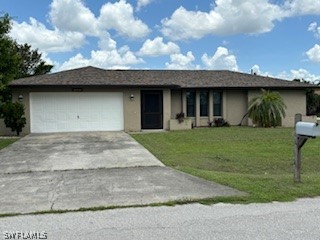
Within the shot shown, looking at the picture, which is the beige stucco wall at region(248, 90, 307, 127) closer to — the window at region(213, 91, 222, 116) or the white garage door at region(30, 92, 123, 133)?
the window at region(213, 91, 222, 116)

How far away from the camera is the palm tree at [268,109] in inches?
855

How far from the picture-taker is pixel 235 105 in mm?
23359

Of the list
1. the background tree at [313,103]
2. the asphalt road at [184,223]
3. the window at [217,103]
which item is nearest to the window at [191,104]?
the window at [217,103]

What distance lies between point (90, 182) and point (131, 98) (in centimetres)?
1340

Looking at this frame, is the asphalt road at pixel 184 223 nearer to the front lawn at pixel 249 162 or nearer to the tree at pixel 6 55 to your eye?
the front lawn at pixel 249 162

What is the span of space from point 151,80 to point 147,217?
16.9 meters

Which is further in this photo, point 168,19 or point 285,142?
point 168,19

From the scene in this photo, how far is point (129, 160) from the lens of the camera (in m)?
9.73

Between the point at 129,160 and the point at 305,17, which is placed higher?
the point at 305,17

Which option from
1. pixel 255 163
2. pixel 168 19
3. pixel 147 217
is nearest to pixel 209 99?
pixel 168 19

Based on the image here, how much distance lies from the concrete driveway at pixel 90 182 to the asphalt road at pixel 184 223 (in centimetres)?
49

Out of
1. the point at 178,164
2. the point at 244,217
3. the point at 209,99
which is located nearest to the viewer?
the point at 244,217

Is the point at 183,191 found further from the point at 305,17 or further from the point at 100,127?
the point at 305,17

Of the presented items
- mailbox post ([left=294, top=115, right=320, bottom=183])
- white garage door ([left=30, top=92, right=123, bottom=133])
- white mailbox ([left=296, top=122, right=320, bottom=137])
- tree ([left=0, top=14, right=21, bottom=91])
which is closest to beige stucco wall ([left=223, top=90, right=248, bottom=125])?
white garage door ([left=30, top=92, right=123, bottom=133])
